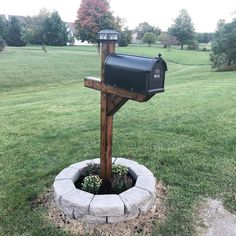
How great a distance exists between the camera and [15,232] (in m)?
3.02

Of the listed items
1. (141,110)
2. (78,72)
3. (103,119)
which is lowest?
(78,72)

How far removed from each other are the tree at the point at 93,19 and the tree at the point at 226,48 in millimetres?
17984

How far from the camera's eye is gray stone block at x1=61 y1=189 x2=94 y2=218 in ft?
10.0

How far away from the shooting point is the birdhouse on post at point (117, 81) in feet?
9.08

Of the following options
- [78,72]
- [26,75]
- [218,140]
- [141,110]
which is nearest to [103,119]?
[218,140]

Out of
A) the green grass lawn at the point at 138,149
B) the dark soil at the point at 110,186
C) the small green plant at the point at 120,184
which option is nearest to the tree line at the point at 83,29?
the green grass lawn at the point at 138,149

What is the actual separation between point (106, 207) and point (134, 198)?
329 mm

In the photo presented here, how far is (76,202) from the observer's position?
3084mm

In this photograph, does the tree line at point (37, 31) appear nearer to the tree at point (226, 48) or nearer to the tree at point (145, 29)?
the tree at point (226, 48)

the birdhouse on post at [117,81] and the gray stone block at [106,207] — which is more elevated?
the birdhouse on post at [117,81]

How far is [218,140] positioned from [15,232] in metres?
3.72

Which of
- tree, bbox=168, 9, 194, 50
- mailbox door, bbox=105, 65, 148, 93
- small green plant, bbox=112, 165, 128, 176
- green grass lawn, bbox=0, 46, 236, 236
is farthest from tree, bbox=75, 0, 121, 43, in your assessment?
mailbox door, bbox=105, 65, 148, 93

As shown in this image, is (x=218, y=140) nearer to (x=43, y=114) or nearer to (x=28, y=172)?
(x=28, y=172)

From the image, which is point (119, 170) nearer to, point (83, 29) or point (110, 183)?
point (110, 183)
